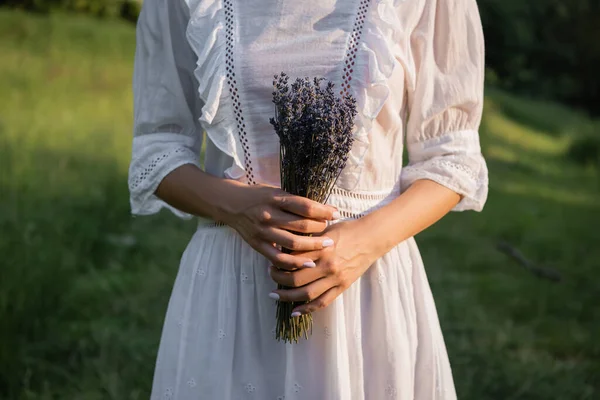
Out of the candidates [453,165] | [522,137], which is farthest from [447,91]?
[522,137]

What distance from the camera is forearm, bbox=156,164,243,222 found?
1767mm

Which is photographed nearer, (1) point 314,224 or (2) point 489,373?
(1) point 314,224

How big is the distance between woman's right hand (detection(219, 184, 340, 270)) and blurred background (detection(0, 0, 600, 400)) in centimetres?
231

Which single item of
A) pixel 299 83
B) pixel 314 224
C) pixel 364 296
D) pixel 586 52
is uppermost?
pixel 586 52

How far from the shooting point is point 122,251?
5922mm

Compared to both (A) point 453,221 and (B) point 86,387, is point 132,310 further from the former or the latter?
(A) point 453,221

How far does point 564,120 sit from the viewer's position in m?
17.8

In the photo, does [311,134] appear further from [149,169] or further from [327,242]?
[149,169]

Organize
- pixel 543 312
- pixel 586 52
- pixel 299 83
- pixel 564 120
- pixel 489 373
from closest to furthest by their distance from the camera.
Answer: pixel 299 83, pixel 489 373, pixel 543 312, pixel 564 120, pixel 586 52

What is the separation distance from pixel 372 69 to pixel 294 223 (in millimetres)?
374

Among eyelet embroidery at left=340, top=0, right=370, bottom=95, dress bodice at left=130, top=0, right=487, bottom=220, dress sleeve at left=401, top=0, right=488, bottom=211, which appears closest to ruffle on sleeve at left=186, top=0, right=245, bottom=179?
dress bodice at left=130, top=0, right=487, bottom=220

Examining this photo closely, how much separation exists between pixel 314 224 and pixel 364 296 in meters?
0.29

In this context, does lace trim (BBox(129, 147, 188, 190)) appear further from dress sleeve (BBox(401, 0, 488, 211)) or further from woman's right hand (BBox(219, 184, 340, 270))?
dress sleeve (BBox(401, 0, 488, 211))

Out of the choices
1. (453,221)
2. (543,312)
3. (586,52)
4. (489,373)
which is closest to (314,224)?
(489,373)
